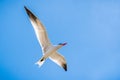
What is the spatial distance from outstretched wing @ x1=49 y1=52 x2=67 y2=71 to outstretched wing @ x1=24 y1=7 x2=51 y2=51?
3.33ft

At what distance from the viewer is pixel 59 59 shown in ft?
67.7

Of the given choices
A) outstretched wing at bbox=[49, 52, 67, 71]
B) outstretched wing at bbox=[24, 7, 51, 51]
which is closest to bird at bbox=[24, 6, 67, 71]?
outstretched wing at bbox=[24, 7, 51, 51]

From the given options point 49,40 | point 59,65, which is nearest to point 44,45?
point 49,40

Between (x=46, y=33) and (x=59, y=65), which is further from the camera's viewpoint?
(x=59, y=65)

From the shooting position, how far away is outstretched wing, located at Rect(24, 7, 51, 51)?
19047 millimetres

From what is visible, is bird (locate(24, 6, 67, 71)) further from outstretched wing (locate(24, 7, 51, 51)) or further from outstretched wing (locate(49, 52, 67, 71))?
outstretched wing (locate(49, 52, 67, 71))

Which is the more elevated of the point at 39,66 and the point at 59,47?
the point at 59,47

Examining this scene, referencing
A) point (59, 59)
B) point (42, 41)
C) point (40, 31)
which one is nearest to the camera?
point (40, 31)

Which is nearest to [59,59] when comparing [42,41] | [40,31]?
[42,41]

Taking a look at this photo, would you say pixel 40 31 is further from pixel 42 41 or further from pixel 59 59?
pixel 59 59

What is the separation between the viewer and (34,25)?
63.0 feet

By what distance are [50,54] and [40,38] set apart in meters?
0.94

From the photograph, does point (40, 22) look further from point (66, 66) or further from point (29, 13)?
point (66, 66)

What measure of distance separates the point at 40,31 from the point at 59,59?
2.03m
